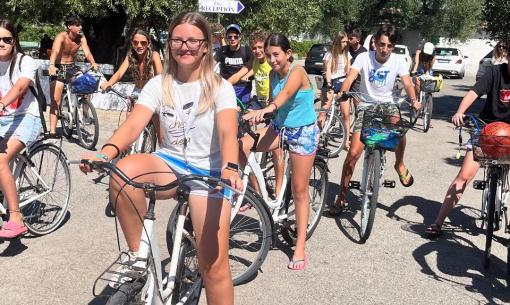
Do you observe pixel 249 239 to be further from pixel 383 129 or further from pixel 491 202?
pixel 491 202

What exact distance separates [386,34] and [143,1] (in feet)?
29.7

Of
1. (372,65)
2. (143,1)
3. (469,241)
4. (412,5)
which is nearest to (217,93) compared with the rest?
(372,65)

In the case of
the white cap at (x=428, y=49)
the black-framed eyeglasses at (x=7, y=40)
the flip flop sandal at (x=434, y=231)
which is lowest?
the flip flop sandal at (x=434, y=231)

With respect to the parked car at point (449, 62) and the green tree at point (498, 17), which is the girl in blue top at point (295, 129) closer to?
the green tree at point (498, 17)

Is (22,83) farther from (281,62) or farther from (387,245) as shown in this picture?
(387,245)

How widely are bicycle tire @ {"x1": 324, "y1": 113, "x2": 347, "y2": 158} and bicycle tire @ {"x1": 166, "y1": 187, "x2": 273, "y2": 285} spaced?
14.3 ft

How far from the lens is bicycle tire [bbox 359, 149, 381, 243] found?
4742 mm

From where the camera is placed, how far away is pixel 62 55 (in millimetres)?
8547

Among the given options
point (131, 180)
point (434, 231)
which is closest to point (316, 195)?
point (434, 231)

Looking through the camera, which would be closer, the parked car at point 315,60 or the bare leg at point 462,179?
the bare leg at point 462,179

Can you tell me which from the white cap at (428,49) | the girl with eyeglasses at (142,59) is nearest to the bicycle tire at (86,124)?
the girl with eyeglasses at (142,59)

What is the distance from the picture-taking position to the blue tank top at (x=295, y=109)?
169 inches

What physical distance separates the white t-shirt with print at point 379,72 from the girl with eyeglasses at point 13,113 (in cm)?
316

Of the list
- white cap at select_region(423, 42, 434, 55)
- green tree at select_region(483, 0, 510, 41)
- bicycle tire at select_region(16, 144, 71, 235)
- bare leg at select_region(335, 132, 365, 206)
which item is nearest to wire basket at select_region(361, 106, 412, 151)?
bare leg at select_region(335, 132, 365, 206)
